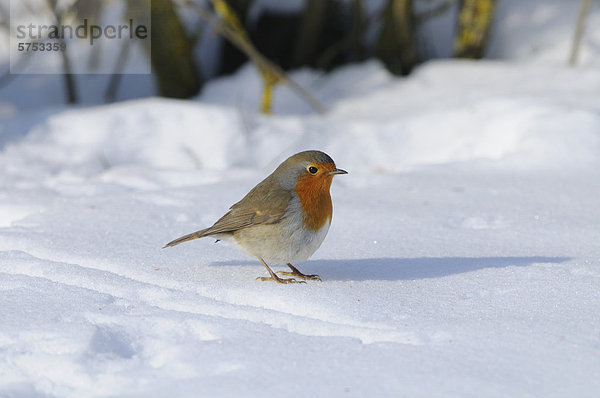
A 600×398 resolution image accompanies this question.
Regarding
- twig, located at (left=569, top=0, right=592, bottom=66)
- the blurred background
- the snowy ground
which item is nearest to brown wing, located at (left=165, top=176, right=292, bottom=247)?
the snowy ground

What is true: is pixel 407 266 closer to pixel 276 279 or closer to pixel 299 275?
pixel 299 275

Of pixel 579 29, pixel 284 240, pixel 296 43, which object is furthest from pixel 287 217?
pixel 296 43

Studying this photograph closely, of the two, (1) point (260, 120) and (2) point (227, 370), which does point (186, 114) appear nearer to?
(1) point (260, 120)

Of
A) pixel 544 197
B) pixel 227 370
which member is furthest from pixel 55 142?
pixel 227 370

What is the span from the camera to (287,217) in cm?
330

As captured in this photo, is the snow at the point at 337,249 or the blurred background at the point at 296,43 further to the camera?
the blurred background at the point at 296,43

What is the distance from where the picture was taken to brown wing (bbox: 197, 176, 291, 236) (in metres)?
3.32

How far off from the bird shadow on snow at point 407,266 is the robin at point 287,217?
0.58 feet

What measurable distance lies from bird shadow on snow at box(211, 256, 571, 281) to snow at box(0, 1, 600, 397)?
0.05 feet

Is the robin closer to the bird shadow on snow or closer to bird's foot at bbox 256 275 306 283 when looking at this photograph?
bird's foot at bbox 256 275 306 283

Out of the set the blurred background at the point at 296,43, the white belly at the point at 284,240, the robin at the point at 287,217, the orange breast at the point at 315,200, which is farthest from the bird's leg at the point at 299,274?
the blurred background at the point at 296,43

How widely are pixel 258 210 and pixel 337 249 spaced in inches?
25.2

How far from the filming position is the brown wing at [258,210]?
3.32 m

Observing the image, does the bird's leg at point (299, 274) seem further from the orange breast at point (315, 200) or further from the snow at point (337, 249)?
the orange breast at point (315, 200)
